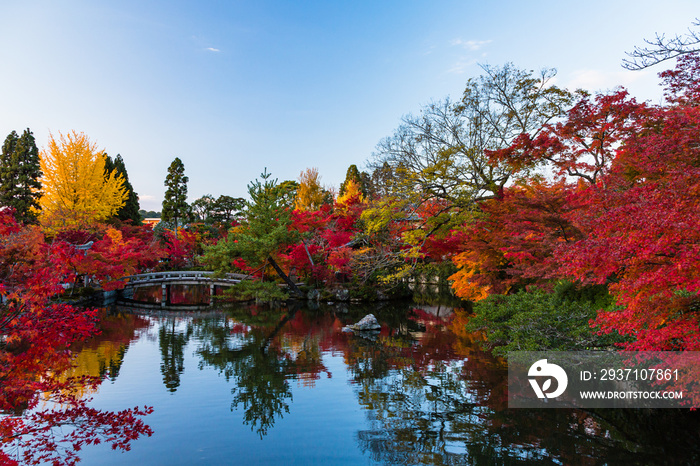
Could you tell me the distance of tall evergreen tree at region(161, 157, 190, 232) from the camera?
35062mm

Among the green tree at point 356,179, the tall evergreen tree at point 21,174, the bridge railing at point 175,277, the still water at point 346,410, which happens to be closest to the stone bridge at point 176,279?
the bridge railing at point 175,277

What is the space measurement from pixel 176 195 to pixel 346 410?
108 ft

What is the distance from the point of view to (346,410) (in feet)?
23.5

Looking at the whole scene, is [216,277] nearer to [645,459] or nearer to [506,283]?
[506,283]

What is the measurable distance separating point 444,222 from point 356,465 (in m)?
10.5

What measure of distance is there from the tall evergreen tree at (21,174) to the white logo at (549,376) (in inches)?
1200

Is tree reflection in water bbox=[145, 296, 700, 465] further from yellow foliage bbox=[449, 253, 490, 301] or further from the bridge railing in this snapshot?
the bridge railing

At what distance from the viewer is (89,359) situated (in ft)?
34.4

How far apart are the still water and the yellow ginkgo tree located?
582 inches

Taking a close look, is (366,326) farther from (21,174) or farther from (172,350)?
(21,174)

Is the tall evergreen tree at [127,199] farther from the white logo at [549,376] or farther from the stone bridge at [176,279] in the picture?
the white logo at [549,376]

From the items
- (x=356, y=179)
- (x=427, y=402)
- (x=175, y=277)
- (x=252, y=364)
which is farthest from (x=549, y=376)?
(x=356, y=179)

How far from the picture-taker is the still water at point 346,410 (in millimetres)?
5473

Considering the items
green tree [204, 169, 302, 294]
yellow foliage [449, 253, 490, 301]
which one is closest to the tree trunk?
green tree [204, 169, 302, 294]
